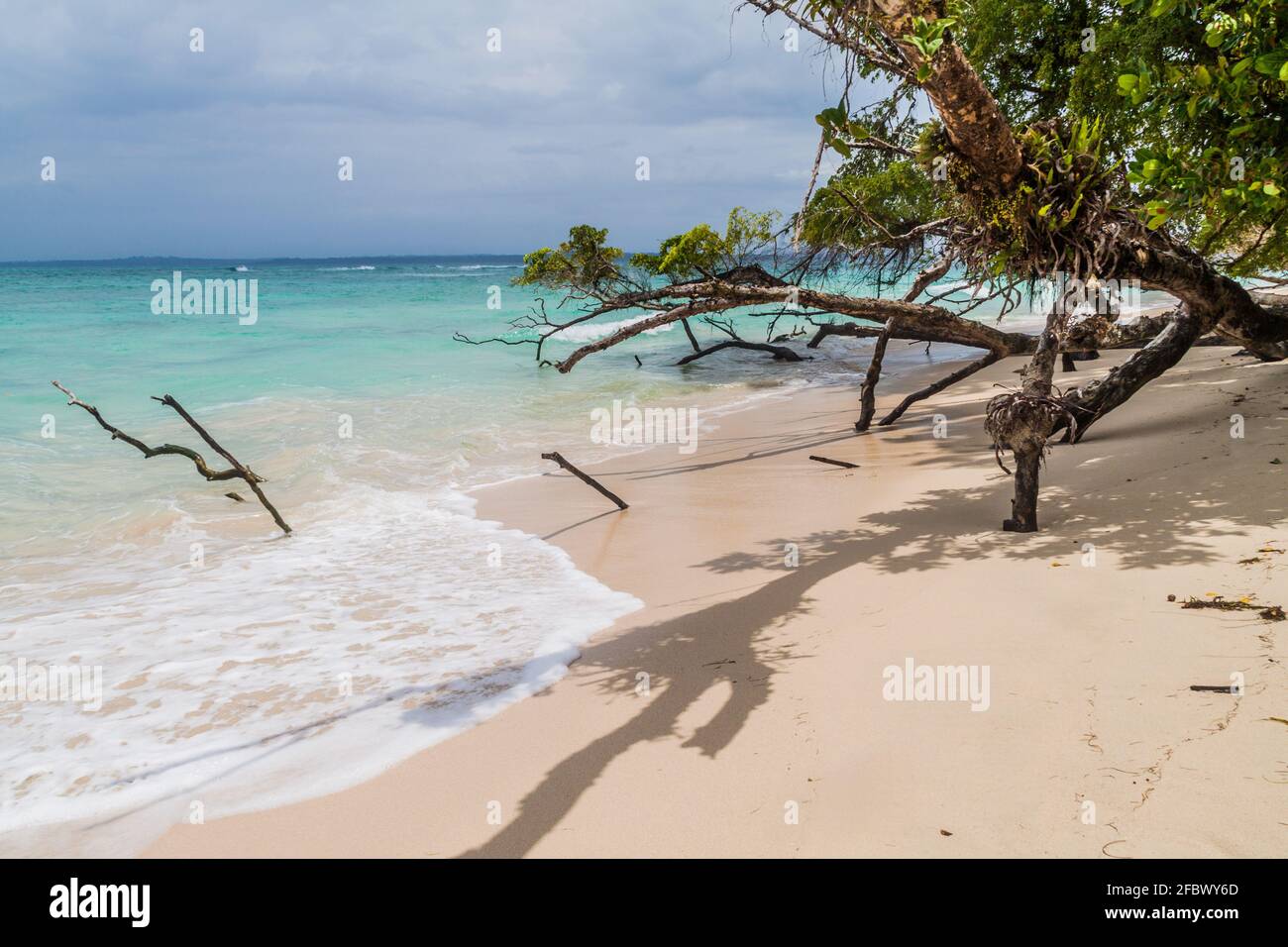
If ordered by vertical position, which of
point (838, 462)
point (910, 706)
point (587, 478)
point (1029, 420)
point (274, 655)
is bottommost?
point (274, 655)

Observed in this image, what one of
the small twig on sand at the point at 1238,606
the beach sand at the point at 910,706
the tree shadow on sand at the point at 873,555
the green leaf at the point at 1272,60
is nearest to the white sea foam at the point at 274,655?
the beach sand at the point at 910,706

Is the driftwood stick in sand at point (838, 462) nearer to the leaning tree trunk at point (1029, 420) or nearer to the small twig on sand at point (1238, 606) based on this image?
the leaning tree trunk at point (1029, 420)

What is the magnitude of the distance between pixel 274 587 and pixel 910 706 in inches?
226

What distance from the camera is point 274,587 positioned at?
770cm

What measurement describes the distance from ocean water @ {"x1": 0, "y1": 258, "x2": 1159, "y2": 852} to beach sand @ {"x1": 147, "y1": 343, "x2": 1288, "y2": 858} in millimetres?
546

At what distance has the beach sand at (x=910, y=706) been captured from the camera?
3.45 m

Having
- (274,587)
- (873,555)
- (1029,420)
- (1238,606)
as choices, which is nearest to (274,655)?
(274,587)

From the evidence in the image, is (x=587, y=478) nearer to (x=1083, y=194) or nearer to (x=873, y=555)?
(x=873, y=555)

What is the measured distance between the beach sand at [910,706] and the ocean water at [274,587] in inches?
21.5

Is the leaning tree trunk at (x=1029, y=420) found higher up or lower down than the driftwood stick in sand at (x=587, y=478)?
higher up

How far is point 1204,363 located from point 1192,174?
9.32 meters

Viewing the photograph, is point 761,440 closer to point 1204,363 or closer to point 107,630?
point 1204,363
